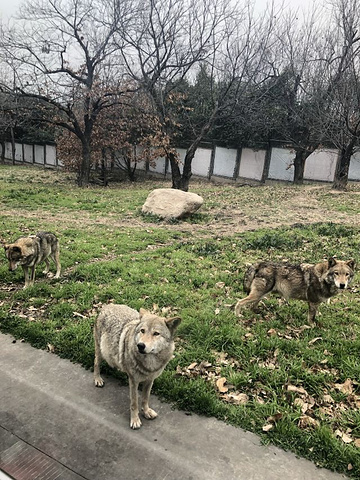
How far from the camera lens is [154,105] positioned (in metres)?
19.6

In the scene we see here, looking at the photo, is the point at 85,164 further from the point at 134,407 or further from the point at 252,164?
the point at 134,407

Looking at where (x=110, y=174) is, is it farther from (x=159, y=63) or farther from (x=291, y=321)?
(x=291, y=321)

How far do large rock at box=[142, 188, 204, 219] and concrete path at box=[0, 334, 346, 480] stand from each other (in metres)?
9.05

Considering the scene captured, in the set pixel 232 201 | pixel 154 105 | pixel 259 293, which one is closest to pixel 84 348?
pixel 259 293

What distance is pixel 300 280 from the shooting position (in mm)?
5344

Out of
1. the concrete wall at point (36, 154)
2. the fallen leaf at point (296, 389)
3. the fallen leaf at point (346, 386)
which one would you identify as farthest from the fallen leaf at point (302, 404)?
the concrete wall at point (36, 154)

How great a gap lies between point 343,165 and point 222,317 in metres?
16.5

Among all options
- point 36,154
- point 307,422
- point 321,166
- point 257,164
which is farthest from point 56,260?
point 36,154

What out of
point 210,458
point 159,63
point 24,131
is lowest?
point 210,458

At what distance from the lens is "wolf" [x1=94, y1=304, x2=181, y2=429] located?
3.24 meters

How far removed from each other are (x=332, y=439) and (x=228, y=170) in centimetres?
2478

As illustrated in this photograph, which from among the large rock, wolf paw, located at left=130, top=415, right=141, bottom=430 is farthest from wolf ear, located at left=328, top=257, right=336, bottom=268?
the large rock

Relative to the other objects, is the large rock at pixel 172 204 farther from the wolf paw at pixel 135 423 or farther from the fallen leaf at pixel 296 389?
the wolf paw at pixel 135 423

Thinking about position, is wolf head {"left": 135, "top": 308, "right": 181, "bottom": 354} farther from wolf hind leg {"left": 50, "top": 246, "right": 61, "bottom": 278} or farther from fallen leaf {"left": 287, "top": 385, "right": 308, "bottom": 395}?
wolf hind leg {"left": 50, "top": 246, "right": 61, "bottom": 278}
